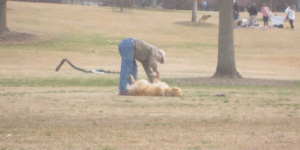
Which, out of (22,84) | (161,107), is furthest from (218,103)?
(22,84)

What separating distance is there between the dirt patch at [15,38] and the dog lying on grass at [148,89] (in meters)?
21.9

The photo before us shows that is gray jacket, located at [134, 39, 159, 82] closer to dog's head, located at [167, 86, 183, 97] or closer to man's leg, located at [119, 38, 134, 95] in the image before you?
man's leg, located at [119, 38, 134, 95]

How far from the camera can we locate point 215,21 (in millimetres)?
53969

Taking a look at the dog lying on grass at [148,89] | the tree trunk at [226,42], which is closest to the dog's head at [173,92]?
the dog lying on grass at [148,89]

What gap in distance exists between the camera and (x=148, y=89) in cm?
1309

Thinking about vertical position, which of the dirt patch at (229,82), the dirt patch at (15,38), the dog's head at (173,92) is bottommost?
the dirt patch at (229,82)

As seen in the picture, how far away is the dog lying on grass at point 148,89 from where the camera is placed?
13084 mm

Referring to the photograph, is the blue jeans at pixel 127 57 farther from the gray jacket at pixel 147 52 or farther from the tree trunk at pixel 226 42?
the tree trunk at pixel 226 42

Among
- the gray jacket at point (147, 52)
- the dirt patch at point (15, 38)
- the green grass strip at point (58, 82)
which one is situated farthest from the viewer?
the dirt patch at point (15, 38)

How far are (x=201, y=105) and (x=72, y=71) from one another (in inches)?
499

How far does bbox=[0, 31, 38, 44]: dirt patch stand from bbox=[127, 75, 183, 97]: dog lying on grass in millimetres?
21895

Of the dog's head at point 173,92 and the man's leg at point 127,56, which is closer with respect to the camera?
the man's leg at point 127,56

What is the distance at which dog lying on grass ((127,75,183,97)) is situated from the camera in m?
13.1

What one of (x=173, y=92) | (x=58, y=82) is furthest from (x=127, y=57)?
(x=58, y=82)
